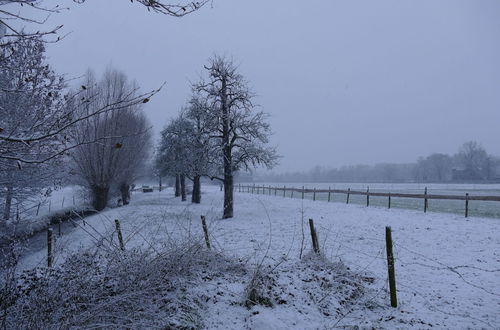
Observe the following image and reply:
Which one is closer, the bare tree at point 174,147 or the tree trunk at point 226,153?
the tree trunk at point 226,153

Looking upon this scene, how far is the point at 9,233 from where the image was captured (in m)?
11.1

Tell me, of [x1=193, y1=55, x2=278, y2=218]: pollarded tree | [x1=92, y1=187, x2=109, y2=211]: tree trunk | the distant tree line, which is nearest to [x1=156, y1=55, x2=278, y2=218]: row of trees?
[x1=193, y1=55, x2=278, y2=218]: pollarded tree

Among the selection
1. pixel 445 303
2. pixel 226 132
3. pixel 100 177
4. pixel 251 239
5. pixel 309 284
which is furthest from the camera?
pixel 100 177

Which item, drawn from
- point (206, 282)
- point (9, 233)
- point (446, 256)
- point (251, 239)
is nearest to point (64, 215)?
point (9, 233)

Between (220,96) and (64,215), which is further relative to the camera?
(64,215)

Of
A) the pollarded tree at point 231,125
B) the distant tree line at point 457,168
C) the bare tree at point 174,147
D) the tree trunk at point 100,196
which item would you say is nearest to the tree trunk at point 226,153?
the pollarded tree at point 231,125

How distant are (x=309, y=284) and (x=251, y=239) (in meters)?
4.88

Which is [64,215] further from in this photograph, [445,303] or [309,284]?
[445,303]

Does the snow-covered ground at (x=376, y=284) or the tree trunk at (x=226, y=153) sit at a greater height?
the tree trunk at (x=226, y=153)

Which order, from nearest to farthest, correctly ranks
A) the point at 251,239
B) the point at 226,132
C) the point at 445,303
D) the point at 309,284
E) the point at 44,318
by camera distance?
1. the point at 44,318
2. the point at 445,303
3. the point at 309,284
4. the point at 251,239
5. the point at 226,132

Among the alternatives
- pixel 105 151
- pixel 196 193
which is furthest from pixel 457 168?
pixel 105 151

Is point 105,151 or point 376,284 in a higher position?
point 105,151

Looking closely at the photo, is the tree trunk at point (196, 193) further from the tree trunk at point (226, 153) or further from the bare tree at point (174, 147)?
the tree trunk at point (226, 153)

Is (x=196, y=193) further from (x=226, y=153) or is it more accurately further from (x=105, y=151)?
(x=226, y=153)
